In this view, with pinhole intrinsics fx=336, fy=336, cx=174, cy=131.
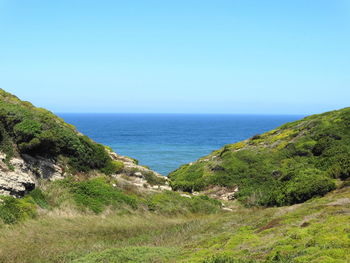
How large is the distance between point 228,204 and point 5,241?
2191 cm

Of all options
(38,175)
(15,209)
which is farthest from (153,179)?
(15,209)

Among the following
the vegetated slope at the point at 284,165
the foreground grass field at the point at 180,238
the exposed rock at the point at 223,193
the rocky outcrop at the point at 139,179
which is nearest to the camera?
the foreground grass field at the point at 180,238

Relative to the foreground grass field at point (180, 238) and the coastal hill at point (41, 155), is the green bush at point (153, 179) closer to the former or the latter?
the coastal hill at point (41, 155)

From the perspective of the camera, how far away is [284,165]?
41.6m

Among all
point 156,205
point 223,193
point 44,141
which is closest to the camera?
point 156,205

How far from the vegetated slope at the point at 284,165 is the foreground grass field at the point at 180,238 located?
8.10 meters

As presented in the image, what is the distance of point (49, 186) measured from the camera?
981 inches

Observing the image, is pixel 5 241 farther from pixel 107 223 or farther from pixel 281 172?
pixel 281 172

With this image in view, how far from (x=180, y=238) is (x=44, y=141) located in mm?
14994

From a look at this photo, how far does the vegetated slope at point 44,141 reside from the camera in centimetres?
2634

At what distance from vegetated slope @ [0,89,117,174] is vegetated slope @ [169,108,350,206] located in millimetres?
9075

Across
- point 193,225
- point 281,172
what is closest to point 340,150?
point 281,172

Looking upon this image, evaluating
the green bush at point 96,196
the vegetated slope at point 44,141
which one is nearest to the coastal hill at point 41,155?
the vegetated slope at point 44,141

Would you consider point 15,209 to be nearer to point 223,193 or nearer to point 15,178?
point 15,178
